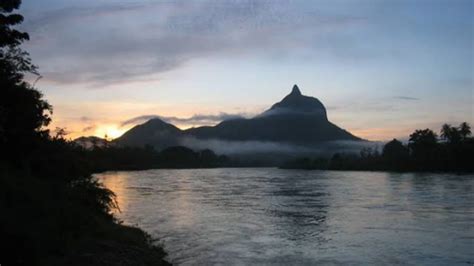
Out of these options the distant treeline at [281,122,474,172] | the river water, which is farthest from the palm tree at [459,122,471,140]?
the river water

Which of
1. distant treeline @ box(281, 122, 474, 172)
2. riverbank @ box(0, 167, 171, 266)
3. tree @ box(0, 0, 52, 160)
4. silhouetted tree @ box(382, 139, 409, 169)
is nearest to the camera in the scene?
riverbank @ box(0, 167, 171, 266)

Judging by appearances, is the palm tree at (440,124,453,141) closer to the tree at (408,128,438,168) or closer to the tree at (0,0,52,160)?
the tree at (408,128,438,168)

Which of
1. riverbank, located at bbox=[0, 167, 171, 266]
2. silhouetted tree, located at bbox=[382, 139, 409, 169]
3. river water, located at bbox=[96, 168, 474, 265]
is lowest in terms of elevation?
river water, located at bbox=[96, 168, 474, 265]

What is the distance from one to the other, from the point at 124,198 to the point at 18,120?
35.7 meters

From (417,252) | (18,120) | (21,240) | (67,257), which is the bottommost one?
(417,252)

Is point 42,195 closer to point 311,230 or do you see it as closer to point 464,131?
point 311,230

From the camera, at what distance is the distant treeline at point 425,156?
13650cm

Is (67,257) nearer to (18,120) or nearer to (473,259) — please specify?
(18,120)

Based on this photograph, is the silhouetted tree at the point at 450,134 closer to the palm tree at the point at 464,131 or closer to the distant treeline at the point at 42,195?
the palm tree at the point at 464,131

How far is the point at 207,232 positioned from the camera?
31531 mm

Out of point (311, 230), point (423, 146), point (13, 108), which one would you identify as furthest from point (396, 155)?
point (13, 108)

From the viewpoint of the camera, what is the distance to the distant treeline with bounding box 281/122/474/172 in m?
136

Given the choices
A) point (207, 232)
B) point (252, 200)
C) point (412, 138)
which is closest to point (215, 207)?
point (252, 200)

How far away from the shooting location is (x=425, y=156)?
479 ft
